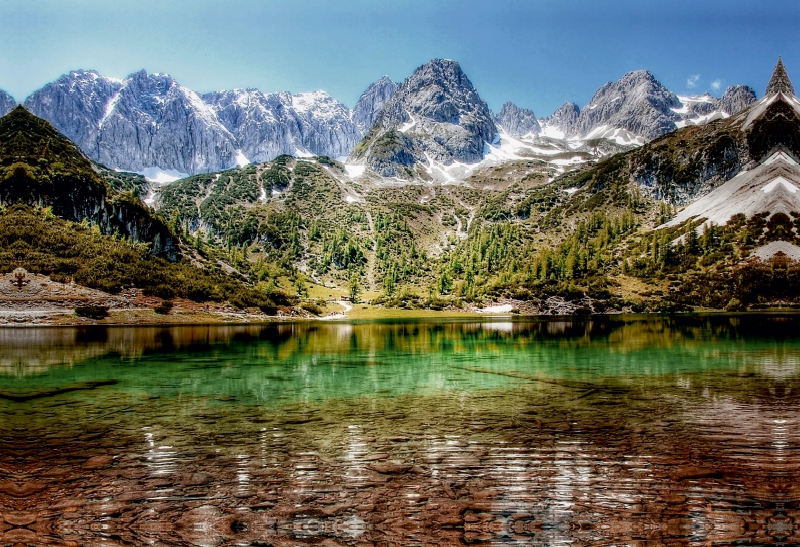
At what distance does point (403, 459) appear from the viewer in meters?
14.7

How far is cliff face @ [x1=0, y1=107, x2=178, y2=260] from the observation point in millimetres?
123438

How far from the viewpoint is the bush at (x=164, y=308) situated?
104 m

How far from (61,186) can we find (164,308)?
59.2 meters

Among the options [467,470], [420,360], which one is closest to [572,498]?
[467,470]

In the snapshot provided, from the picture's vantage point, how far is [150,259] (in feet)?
419

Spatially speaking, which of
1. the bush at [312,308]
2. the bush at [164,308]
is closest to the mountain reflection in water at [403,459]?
the bush at [164,308]

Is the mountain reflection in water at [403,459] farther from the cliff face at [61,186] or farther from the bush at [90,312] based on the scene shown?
the cliff face at [61,186]

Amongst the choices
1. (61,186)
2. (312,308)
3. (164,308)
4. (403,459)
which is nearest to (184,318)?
(164,308)

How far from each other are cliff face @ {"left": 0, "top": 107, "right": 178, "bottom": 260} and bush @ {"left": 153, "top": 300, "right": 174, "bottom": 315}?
1725 inches

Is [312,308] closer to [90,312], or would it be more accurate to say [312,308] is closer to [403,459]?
[90,312]

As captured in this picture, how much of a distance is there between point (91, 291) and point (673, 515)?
113 metres

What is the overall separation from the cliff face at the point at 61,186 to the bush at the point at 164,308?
4381 centimetres

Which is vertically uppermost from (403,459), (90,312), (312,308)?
(90,312)

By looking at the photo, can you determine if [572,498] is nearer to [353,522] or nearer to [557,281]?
[353,522]
